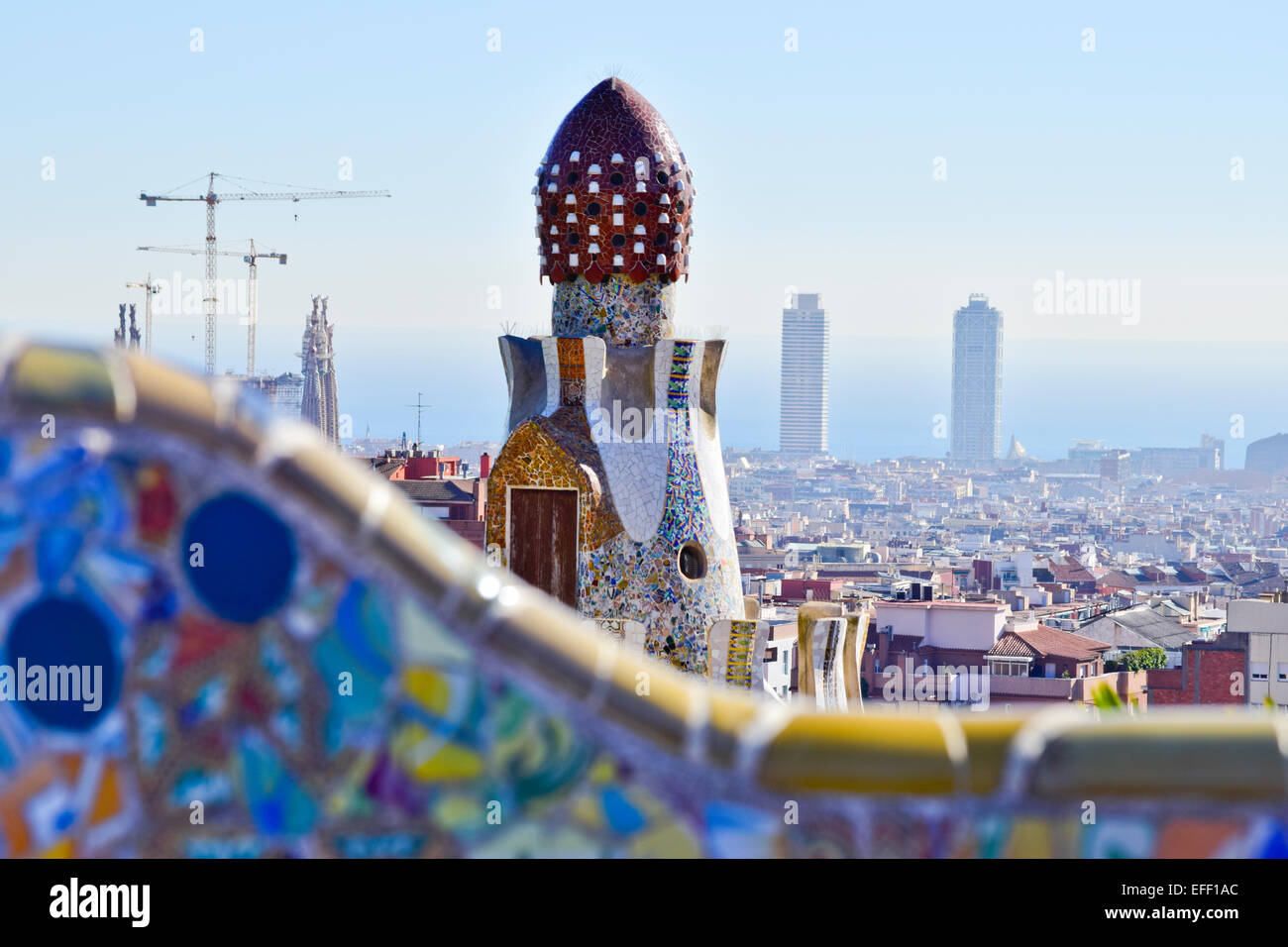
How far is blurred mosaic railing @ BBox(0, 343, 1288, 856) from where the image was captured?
280 cm

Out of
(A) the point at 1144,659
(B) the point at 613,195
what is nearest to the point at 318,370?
(A) the point at 1144,659

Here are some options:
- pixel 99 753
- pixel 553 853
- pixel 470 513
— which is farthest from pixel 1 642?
pixel 470 513

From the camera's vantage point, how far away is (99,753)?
9.39 ft

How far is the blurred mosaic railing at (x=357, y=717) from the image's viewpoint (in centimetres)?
280

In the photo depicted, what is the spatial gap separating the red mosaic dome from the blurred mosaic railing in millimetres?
6886

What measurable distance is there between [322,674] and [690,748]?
574 mm

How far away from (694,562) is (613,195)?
6.40ft

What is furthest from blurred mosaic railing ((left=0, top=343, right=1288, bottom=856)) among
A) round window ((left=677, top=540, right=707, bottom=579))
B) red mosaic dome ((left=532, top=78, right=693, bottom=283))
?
red mosaic dome ((left=532, top=78, right=693, bottom=283))

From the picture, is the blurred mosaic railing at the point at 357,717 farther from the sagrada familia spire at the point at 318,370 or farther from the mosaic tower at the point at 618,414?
the sagrada familia spire at the point at 318,370

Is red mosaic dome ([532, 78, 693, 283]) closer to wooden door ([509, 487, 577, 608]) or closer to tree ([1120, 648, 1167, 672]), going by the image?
wooden door ([509, 487, 577, 608])

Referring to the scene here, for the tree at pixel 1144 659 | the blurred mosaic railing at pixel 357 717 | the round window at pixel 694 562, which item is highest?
the blurred mosaic railing at pixel 357 717

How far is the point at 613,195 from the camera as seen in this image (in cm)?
960

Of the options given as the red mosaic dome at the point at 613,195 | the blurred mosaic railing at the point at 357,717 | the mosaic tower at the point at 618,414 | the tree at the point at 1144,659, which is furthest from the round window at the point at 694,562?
the tree at the point at 1144,659
